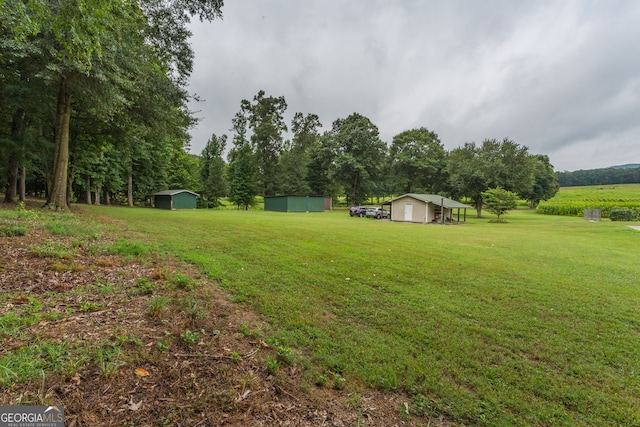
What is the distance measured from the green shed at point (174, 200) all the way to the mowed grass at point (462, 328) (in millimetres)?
30032

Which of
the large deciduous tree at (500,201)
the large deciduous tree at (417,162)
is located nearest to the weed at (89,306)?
the large deciduous tree at (500,201)

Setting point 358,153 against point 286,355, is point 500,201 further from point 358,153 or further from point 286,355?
Answer: point 286,355

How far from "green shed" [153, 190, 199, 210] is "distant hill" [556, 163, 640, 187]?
103 m

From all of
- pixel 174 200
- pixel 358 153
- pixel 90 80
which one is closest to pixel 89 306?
pixel 90 80

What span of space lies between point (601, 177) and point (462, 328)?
→ 124703 mm

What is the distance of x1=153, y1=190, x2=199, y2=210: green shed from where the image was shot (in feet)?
111

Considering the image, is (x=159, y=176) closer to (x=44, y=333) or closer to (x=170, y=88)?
(x=170, y=88)

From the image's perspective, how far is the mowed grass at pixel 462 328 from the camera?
7.91 feet

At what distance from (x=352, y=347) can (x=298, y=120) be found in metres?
52.3

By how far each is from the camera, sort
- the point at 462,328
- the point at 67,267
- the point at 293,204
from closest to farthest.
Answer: the point at 462,328, the point at 67,267, the point at 293,204

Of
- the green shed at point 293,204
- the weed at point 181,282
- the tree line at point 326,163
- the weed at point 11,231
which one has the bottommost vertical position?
the weed at point 181,282

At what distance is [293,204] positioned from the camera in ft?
117

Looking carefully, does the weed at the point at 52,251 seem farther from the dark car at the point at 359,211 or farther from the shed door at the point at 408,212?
the dark car at the point at 359,211

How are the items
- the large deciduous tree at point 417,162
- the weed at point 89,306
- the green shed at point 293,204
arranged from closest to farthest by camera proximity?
the weed at point 89,306 < the green shed at point 293,204 < the large deciduous tree at point 417,162
